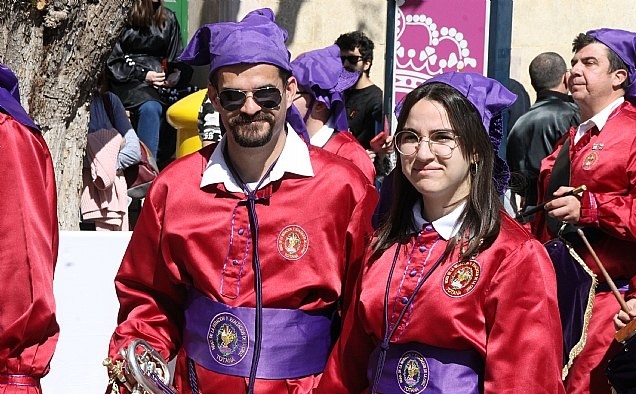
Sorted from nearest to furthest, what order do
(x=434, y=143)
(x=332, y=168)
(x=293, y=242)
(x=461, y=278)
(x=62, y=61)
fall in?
(x=461, y=278) < (x=434, y=143) < (x=293, y=242) < (x=332, y=168) < (x=62, y=61)

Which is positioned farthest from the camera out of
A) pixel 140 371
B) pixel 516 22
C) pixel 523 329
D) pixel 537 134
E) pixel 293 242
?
pixel 516 22

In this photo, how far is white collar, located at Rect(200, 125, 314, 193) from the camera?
4.16 metres

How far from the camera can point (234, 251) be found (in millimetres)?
4090

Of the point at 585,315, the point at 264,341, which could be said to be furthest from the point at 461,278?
the point at 585,315

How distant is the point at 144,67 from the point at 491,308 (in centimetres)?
609

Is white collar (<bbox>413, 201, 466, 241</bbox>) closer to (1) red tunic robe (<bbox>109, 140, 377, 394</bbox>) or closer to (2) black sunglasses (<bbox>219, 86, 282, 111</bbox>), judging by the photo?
(1) red tunic robe (<bbox>109, 140, 377, 394</bbox>)

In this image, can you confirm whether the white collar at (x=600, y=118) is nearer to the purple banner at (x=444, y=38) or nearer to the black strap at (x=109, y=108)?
the purple banner at (x=444, y=38)

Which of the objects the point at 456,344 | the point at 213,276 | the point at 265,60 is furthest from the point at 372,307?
the point at 265,60

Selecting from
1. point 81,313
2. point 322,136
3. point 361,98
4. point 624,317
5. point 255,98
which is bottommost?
point 81,313

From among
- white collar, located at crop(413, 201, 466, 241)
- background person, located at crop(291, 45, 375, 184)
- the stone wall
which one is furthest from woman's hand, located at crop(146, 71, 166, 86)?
white collar, located at crop(413, 201, 466, 241)

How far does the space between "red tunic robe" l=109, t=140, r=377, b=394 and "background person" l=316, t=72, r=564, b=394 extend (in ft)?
0.87

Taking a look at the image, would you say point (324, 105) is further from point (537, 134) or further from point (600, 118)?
point (537, 134)

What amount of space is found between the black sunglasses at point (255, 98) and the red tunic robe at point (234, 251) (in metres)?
0.27

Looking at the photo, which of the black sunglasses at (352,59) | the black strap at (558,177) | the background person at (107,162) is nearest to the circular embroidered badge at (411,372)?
the black strap at (558,177)
